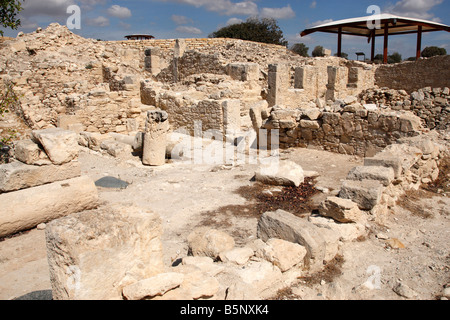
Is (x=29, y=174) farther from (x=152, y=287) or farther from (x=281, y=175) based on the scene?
(x=281, y=175)

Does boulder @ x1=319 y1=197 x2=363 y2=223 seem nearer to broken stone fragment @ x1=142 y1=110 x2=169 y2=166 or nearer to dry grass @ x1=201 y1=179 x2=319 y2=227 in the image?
dry grass @ x1=201 y1=179 x2=319 y2=227

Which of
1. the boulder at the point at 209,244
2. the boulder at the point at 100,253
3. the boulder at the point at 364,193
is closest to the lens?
the boulder at the point at 100,253

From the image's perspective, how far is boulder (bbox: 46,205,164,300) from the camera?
2.08 meters

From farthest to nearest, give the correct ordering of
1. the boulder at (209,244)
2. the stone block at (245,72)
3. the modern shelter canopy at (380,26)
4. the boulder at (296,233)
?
the modern shelter canopy at (380,26)
the stone block at (245,72)
the boulder at (209,244)
the boulder at (296,233)

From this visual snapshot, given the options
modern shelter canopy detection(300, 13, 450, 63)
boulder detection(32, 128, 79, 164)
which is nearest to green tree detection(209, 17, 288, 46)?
modern shelter canopy detection(300, 13, 450, 63)

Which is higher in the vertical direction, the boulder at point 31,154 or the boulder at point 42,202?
the boulder at point 31,154

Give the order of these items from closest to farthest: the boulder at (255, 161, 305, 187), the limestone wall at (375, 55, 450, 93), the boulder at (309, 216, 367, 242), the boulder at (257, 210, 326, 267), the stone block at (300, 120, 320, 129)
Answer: the boulder at (257, 210, 326, 267)
the boulder at (309, 216, 367, 242)
the boulder at (255, 161, 305, 187)
the stone block at (300, 120, 320, 129)
the limestone wall at (375, 55, 450, 93)

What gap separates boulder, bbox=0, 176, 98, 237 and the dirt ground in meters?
0.18

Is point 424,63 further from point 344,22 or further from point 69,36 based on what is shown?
point 69,36

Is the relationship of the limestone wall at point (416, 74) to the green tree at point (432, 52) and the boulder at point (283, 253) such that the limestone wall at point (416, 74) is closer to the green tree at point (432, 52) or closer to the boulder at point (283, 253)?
the boulder at point (283, 253)

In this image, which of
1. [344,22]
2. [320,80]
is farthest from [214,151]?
[344,22]

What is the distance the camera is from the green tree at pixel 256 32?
3553 centimetres

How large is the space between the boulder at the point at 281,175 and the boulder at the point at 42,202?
9.66 feet

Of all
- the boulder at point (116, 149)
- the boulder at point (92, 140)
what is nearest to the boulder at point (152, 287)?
the boulder at point (116, 149)
